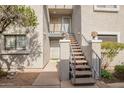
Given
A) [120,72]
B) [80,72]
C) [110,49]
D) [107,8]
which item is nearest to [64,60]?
[80,72]

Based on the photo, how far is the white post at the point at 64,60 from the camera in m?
12.0

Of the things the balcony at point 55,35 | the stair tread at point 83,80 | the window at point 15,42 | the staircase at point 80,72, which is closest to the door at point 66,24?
the balcony at point 55,35

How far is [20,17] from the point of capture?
11.8 m

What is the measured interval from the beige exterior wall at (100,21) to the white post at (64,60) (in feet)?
12.7

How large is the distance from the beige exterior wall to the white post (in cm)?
386

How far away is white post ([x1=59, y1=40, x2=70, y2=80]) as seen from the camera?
12.0 meters

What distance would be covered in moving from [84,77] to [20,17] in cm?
419

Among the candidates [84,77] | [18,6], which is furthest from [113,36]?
[18,6]

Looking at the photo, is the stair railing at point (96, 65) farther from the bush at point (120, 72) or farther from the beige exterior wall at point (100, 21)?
the beige exterior wall at point (100, 21)

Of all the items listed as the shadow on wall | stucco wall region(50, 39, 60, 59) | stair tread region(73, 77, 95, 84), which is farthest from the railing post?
stucco wall region(50, 39, 60, 59)

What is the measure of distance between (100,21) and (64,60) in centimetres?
493

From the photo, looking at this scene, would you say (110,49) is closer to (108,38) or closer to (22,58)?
(108,38)

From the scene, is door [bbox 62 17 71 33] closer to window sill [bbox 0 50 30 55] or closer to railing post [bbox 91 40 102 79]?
window sill [bbox 0 50 30 55]
